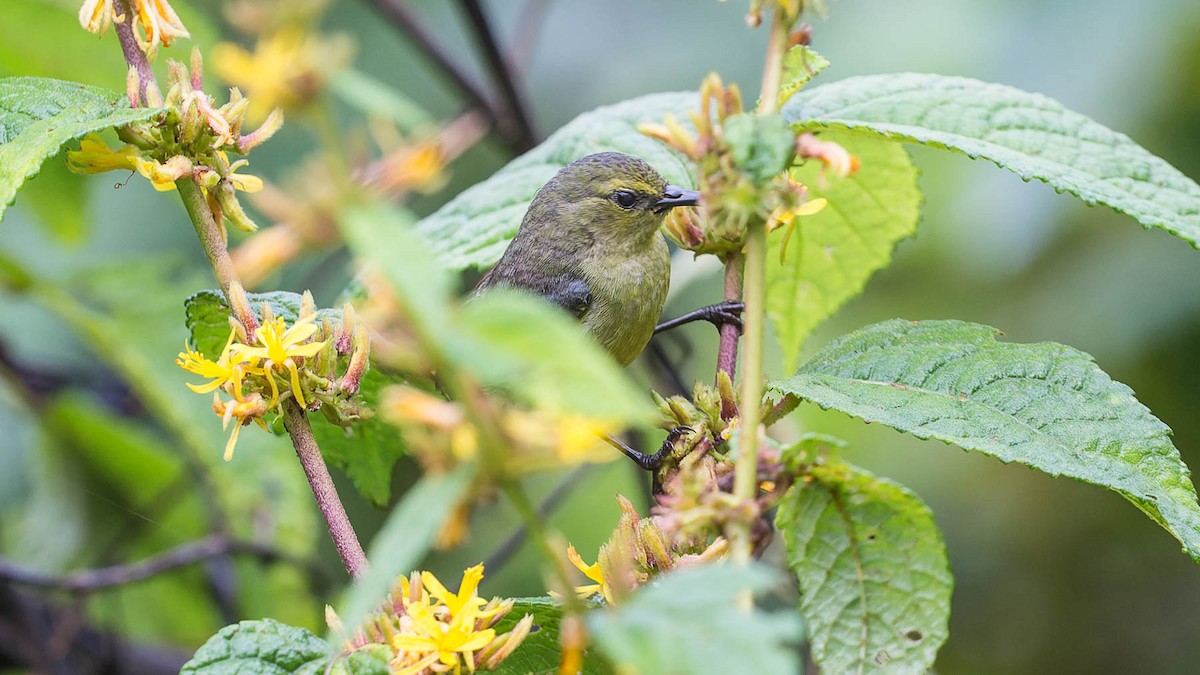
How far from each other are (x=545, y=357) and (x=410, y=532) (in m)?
0.12

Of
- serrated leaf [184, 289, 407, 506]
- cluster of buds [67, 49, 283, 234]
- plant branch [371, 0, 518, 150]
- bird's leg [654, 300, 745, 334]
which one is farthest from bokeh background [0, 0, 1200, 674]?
cluster of buds [67, 49, 283, 234]

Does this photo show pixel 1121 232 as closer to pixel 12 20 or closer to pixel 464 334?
pixel 12 20

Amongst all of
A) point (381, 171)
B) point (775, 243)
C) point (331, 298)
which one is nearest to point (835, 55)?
point (331, 298)

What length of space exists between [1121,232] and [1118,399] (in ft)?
10.3

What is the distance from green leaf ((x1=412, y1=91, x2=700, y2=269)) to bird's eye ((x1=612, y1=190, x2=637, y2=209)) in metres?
1.07

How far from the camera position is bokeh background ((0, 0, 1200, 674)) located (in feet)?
10.3

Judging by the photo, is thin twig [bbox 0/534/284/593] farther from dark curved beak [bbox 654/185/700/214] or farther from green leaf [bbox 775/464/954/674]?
green leaf [bbox 775/464/954/674]

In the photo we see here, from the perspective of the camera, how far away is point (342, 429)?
1649 millimetres

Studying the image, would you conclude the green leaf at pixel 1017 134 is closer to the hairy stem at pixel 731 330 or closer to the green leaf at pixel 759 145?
the hairy stem at pixel 731 330

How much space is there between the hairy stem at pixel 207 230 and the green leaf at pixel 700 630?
2.57 ft

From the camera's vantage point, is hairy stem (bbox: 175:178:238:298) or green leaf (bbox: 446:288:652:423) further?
hairy stem (bbox: 175:178:238:298)

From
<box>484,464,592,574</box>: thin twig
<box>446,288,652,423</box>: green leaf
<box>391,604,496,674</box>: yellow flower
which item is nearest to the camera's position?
<box>446,288,652,423</box>: green leaf

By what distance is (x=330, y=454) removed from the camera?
180cm

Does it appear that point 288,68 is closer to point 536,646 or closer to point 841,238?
point 536,646
